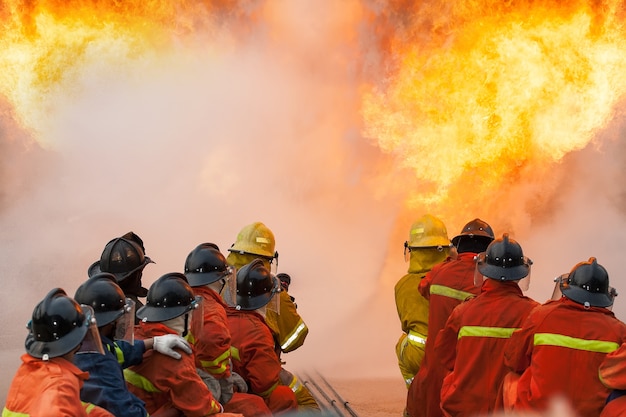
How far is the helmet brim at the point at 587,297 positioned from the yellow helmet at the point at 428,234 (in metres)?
2.48

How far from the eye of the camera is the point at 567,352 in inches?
191

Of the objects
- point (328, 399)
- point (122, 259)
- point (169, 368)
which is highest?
point (122, 259)

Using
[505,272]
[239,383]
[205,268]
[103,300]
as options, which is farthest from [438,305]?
[103,300]

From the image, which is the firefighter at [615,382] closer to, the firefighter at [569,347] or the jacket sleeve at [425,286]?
the firefighter at [569,347]

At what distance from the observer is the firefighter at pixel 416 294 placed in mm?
7344

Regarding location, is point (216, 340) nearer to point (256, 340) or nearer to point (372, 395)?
point (256, 340)

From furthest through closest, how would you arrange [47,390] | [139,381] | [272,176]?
1. [272,176]
2. [139,381]
3. [47,390]

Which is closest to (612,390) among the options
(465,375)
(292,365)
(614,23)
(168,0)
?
(465,375)

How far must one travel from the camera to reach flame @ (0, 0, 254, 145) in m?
14.7

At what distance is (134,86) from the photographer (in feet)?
49.9

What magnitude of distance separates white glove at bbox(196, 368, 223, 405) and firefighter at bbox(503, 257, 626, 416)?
190 centimetres

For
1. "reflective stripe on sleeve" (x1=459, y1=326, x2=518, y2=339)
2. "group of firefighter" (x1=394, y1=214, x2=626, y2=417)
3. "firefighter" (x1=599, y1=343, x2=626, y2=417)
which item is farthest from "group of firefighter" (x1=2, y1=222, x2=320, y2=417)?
"firefighter" (x1=599, y1=343, x2=626, y2=417)

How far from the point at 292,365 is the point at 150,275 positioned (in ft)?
10.9

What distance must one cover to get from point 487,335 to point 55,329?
296 cm
